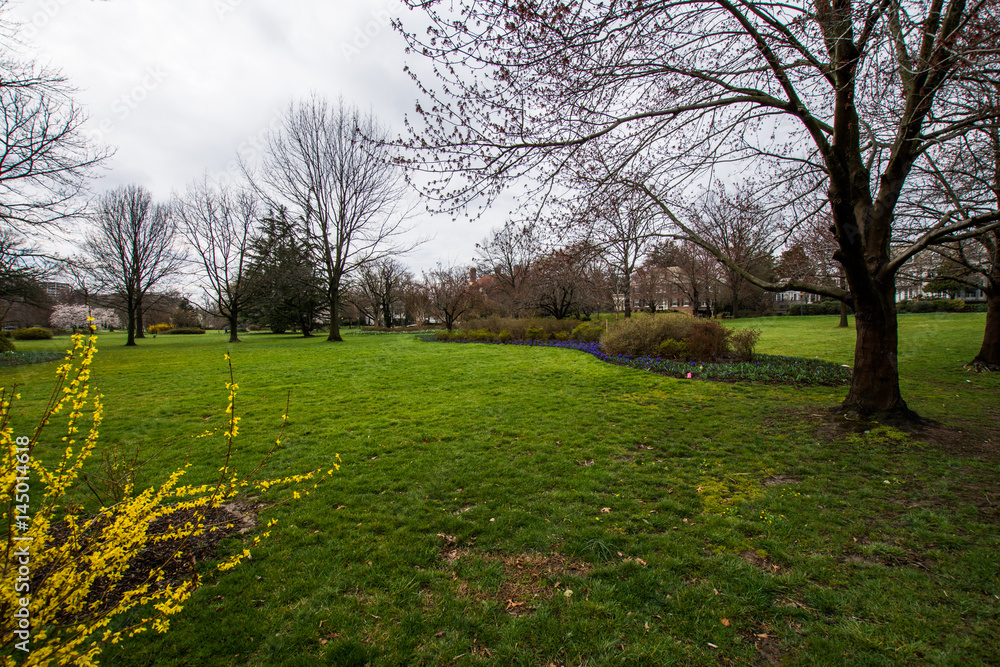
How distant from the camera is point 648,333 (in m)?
11.6

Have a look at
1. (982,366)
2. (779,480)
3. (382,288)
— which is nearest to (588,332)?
(982,366)

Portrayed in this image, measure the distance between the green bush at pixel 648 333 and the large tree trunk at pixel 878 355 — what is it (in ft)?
18.8

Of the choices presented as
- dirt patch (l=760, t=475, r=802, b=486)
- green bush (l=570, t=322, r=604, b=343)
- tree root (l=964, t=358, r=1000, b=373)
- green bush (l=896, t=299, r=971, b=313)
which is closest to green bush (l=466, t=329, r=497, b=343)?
green bush (l=570, t=322, r=604, b=343)

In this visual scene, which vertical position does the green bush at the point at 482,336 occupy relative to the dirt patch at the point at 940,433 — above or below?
above

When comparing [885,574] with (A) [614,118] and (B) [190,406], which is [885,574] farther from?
→ (B) [190,406]

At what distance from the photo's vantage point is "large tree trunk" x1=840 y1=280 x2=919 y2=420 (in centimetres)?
527

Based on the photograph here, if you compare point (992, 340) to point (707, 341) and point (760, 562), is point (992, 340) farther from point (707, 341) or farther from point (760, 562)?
point (760, 562)

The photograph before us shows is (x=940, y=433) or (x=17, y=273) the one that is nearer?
(x=940, y=433)

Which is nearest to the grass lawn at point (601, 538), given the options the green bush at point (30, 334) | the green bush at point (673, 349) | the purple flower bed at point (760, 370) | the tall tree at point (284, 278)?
the purple flower bed at point (760, 370)

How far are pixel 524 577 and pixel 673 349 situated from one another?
966 cm

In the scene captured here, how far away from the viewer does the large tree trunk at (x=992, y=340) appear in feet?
28.9

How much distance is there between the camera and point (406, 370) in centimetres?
1047

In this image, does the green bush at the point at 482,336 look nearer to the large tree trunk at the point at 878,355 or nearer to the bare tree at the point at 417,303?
the large tree trunk at the point at 878,355

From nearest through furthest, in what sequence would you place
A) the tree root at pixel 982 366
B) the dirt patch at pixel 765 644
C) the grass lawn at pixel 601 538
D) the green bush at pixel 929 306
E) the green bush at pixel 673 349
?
1. the dirt patch at pixel 765 644
2. the grass lawn at pixel 601 538
3. the tree root at pixel 982 366
4. the green bush at pixel 673 349
5. the green bush at pixel 929 306
